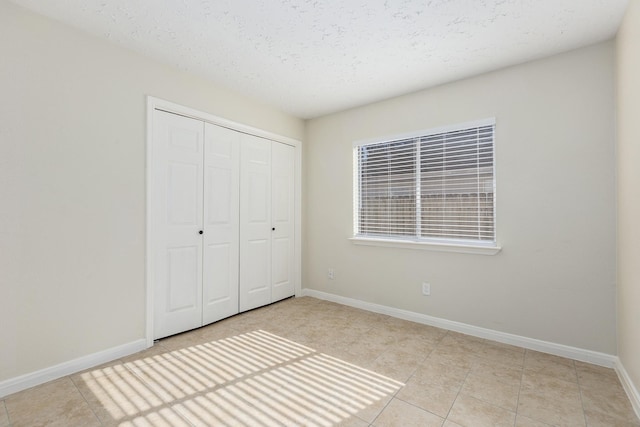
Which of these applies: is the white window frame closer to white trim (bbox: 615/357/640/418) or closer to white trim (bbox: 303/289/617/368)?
white trim (bbox: 303/289/617/368)

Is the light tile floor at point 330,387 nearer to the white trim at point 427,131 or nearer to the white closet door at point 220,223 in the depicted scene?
the white closet door at point 220,223

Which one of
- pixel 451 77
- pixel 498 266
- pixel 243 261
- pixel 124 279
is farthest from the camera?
pixel 243 261

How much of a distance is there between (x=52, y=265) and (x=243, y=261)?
169 centimetres

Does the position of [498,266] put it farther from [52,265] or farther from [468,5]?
[52,265]

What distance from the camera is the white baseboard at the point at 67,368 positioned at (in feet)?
6.19

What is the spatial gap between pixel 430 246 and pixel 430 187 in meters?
0.62

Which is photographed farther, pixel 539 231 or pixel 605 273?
pixel 539 231

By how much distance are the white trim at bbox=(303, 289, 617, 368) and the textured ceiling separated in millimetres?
2408

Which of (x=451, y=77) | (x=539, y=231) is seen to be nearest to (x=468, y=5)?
(x=451, y=77)

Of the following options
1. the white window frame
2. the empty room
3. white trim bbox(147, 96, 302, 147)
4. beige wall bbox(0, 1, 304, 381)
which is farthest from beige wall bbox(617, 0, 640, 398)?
beige wall bbox(0, 1, 304, 381)

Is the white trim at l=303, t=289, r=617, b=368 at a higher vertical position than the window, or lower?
lower

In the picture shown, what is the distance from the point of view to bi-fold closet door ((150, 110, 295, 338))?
2703 mm

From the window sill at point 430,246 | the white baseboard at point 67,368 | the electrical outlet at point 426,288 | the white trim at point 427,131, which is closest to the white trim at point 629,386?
the window sill at point 430,246

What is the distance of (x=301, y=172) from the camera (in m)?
4.11
